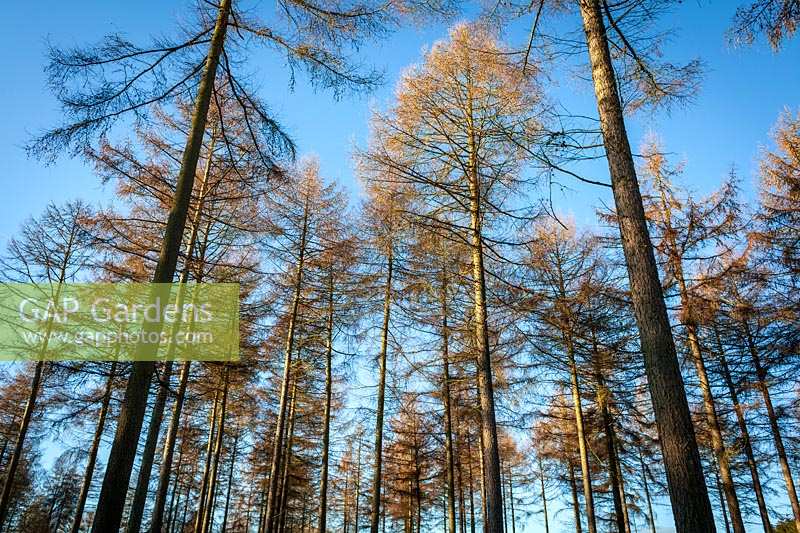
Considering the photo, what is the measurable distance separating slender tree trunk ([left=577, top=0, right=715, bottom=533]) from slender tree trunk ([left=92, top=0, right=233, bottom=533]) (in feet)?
15.7

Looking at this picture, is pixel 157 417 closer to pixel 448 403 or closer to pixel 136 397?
pixel 136 397

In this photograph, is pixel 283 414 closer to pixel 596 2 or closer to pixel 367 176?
pixel 367 176

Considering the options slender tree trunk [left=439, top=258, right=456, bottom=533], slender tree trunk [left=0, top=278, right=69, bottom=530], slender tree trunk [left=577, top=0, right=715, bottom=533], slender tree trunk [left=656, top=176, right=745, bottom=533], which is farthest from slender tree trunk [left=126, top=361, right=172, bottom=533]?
slender tree trunk [left=656, top=176, right=745, bottom=533]

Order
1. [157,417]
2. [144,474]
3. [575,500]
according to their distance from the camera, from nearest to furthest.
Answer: [144,474] < [157,417] < [575,500]

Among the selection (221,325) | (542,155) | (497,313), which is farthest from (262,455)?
(542,155)

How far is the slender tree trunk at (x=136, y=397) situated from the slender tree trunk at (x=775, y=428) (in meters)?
12.3

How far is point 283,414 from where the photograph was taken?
401 inches

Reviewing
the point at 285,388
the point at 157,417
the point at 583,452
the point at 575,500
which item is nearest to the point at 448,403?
the point at 583,452

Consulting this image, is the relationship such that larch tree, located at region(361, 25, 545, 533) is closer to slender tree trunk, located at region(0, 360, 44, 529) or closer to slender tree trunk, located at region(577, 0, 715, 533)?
slender tree trunk, located at region(577, 0, 715, 533)

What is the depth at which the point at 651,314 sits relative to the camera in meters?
4.01

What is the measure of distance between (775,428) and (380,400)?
10319mm

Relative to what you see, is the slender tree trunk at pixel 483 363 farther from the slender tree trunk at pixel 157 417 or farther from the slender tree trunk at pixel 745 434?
the slender tree trunk at pixel 745 434

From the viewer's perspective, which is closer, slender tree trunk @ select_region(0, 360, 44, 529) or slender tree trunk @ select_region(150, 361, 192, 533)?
slender tree trunk @ select_region(150, 361, 192, 533)

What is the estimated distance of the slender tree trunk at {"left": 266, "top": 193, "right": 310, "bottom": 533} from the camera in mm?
9600
